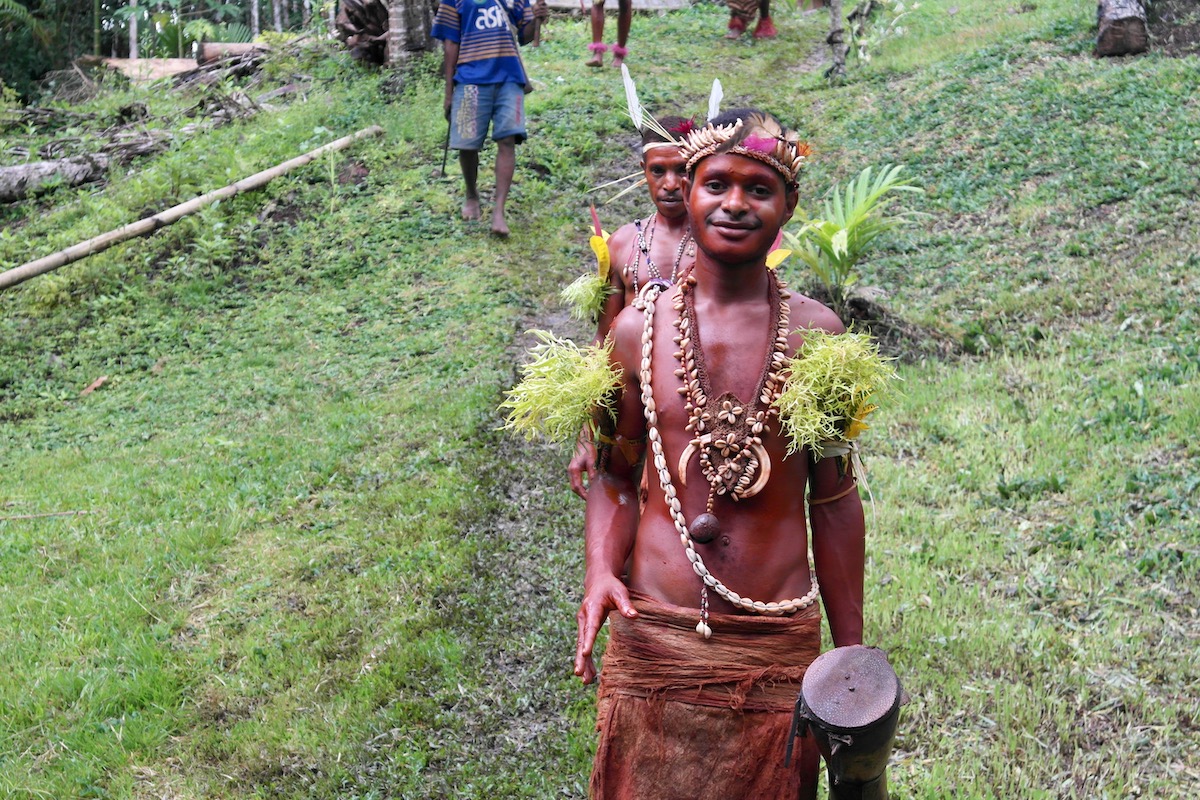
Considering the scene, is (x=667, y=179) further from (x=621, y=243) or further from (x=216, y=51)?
(x=216, y=51)

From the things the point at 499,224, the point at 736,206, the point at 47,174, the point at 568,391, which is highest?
the point at 736,206

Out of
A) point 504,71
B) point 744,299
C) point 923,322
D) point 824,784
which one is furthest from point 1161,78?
point 744,299

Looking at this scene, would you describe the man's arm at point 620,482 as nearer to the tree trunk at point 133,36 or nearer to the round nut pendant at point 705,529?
the round nut pendant at point 705,529

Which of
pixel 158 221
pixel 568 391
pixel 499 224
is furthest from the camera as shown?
pixel 158 221

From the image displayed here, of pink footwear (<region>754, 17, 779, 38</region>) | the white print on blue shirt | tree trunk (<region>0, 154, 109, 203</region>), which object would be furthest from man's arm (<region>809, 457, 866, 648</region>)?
pink footwear (<region>754, 17, 779, 38</region>)

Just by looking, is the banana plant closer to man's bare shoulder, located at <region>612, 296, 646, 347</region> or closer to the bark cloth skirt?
man's bare shoulder, located at <region>612, 296, 646, 347</region>

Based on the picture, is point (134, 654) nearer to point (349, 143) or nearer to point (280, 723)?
point (280, 723)

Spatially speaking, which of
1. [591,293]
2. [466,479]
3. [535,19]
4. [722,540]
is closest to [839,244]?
[466,479]

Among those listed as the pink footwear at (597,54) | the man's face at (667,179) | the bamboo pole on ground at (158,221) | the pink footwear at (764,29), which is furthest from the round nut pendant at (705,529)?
the pink footwear at (764,29)

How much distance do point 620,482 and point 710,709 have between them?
0.61m

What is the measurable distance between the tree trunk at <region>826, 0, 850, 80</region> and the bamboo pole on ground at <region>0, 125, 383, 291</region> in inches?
219

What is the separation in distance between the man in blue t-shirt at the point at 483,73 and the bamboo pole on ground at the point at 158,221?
273cm

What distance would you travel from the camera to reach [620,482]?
2857 mm

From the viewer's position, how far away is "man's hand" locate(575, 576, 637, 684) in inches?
95.8
